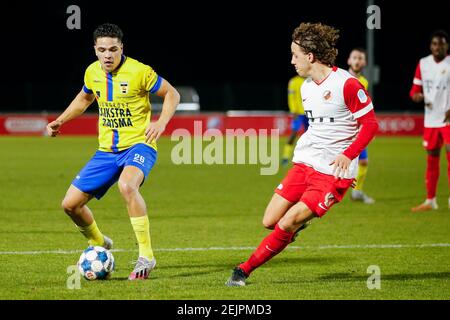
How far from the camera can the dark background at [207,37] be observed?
156ft

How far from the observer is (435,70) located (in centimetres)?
1248

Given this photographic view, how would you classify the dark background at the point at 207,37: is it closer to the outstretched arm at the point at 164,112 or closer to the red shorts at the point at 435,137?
the red shorts at the point at 435,137

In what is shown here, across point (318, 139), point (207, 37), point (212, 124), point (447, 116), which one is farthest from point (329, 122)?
point (207, 37)

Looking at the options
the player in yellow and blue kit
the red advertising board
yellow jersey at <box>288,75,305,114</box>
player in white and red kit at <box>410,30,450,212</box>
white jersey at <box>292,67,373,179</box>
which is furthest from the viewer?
the red advertising board

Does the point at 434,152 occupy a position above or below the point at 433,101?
below

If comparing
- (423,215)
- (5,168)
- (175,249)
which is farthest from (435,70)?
(5,168)

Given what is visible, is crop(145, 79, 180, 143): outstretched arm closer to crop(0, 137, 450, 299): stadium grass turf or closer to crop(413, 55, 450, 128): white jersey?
crop(0, 137, 450, 299): stadium grass turf

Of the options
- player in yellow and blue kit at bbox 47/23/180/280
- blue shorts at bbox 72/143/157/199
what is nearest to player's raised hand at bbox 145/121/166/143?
player in yellow and blue kit at bbox 47/23/180/280

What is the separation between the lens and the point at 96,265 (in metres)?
Answer: 7.12

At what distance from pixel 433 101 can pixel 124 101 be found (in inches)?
248

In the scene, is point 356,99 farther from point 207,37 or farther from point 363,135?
point 207,37

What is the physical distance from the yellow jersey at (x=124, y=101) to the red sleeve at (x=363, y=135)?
180cm

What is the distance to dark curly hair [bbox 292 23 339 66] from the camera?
22.7 ft

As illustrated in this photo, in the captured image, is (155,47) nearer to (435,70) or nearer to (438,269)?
→ (435,70)
